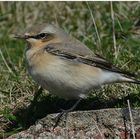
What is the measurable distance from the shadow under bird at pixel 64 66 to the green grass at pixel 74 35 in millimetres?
523

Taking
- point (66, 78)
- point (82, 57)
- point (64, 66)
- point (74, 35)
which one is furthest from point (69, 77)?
point (74, 35)

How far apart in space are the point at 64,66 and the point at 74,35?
3.49 meters

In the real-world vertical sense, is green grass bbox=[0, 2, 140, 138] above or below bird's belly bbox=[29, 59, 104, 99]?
below

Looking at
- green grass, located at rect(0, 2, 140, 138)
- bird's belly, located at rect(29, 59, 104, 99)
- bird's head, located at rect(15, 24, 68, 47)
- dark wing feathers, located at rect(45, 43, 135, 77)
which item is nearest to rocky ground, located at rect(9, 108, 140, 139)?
bird's belly, located at rect(29, 59, 104, 99)

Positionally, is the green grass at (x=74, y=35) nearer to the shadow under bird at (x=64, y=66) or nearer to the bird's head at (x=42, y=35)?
the shadow under bird at (x=64, y=66)

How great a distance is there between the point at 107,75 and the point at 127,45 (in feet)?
7.35

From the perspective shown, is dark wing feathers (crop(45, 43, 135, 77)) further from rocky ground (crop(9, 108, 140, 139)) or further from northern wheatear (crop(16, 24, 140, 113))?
rocky ground (crop(9, 108, 140, 139))

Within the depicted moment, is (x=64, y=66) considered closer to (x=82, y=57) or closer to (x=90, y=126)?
(x=82, y=57)


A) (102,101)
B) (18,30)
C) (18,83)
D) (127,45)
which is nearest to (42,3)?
(18,30)

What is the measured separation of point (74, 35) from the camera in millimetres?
11000

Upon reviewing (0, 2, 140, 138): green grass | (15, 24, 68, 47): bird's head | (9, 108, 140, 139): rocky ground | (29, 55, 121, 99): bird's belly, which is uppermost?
(15, 24, 68, 47): bird's head

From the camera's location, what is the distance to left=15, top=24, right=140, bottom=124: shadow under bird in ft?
24.4

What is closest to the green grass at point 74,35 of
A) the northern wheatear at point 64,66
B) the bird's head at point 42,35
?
the northern wheatear at point 64,66

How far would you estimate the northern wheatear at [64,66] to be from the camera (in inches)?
293
